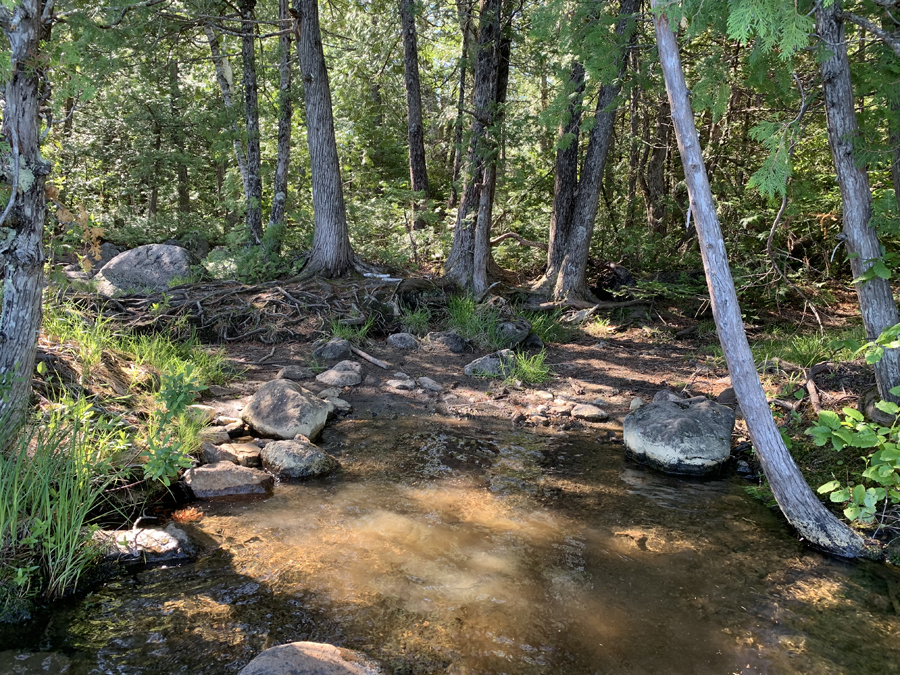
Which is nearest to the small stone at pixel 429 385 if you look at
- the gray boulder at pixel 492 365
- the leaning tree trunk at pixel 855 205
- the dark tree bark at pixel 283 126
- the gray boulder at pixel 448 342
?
the gray boulder at pixel 492 365

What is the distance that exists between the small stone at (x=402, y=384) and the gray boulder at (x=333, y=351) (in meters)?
1.04

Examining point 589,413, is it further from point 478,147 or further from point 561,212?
point 561,212

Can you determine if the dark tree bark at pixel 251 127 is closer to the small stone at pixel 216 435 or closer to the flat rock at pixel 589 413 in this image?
Answer: the small stone at pixel 216 435

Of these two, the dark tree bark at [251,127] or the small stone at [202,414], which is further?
the dark tree bark at [251,127]

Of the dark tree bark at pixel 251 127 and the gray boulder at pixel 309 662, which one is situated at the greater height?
the dark tree bark at pixel 251 127

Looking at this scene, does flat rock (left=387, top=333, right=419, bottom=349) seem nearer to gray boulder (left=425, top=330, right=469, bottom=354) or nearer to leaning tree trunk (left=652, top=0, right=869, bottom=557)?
gray boulder (left=425, top=330, right=469, bottom=354)

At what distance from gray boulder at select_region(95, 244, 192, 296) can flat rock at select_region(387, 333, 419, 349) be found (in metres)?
4.91

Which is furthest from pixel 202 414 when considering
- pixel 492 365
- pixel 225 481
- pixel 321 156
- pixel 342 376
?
pixel 321 156

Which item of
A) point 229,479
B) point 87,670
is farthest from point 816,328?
point 87,670

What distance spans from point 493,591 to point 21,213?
→ 3.80 m

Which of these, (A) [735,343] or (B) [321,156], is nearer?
(A) [735,343]

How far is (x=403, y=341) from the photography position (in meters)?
9.35

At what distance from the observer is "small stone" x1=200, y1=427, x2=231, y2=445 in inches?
217

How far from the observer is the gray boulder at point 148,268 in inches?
459
